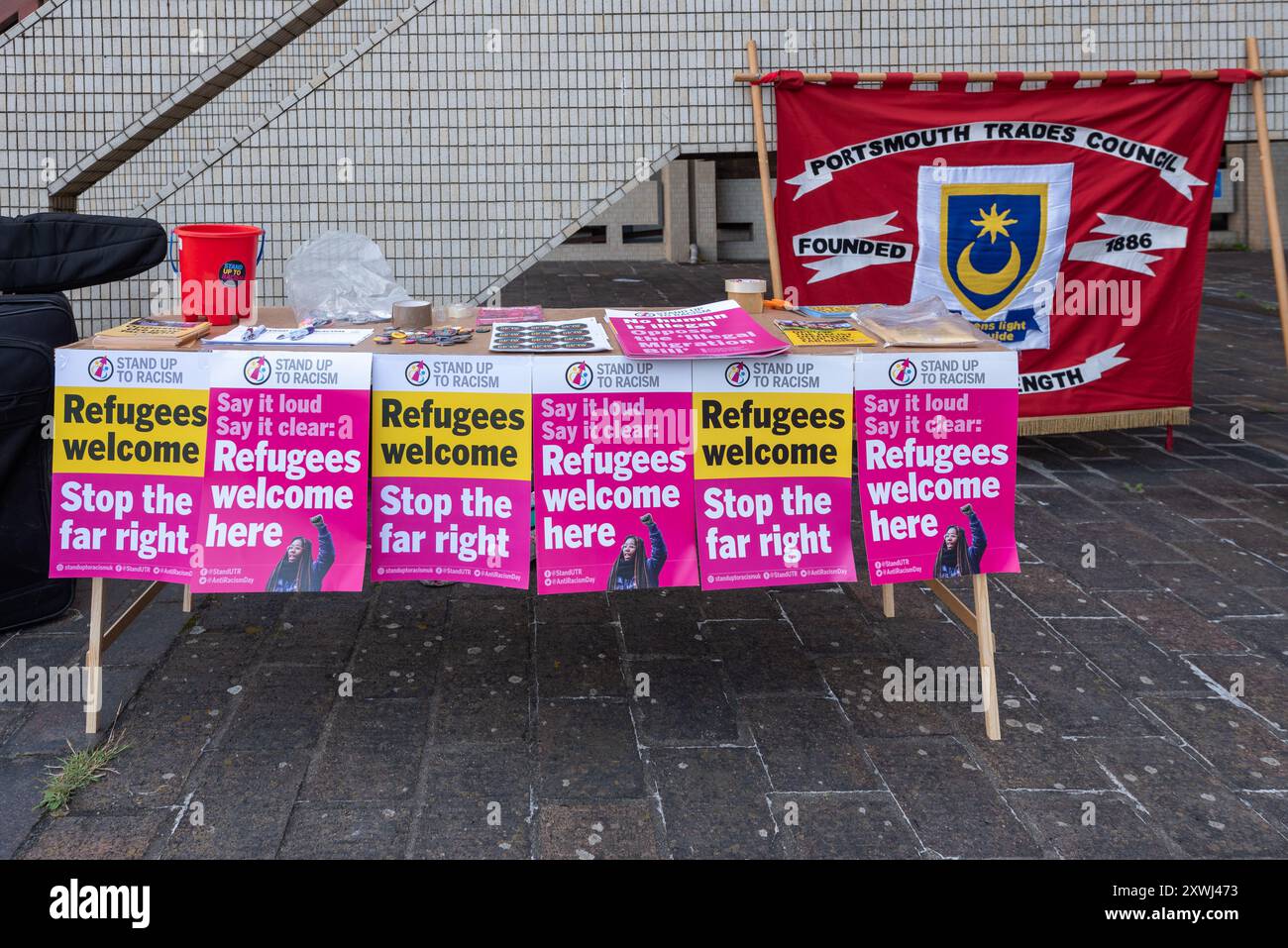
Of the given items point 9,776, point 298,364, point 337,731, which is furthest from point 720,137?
point 9,776

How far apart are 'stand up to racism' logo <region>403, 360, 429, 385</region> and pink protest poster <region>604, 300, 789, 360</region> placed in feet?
1.98

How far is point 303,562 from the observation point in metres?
3.91

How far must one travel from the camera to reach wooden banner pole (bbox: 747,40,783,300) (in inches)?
256

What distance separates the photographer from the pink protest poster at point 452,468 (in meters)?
3.88

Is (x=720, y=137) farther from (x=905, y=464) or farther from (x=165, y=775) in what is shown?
(x=165, y=775)

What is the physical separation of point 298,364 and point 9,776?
144 cm

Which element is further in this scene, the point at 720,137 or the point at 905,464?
the point at 720,137

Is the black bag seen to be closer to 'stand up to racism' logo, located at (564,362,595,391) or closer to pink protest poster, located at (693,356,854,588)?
'stand up to racism' logo, located at (564,362,595,391)

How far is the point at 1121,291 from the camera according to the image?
23.0ft

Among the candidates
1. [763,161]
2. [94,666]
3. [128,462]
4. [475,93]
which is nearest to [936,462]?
[128,462]

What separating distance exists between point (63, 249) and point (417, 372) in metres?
2.43

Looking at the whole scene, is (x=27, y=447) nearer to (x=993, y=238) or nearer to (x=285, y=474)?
(x=285, y=474)

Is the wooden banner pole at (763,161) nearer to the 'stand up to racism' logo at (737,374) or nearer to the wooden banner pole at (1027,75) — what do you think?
the wooden banner pole at (1027,75)

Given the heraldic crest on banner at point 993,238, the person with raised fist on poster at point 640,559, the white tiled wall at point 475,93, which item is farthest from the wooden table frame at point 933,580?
the white tiled wall at point 475,93
